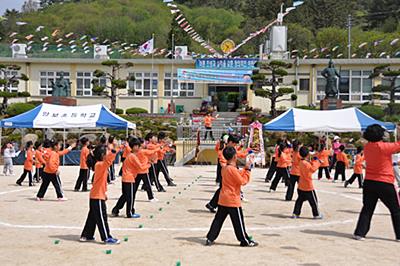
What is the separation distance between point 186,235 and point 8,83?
105ft

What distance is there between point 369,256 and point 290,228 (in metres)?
2.26

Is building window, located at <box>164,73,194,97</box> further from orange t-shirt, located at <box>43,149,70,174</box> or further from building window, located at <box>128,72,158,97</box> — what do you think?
orange t-shirt, located at <box>43,149,70,174</box>

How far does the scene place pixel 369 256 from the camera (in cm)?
718

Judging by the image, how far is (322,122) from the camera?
2064 cm

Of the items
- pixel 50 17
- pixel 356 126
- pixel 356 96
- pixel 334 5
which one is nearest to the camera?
pixel 356 126

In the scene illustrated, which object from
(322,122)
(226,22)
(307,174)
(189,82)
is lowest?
(307,174)

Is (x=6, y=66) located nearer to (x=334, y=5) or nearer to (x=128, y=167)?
(x=128, y=167)

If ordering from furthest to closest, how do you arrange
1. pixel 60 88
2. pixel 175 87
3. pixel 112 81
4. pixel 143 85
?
pixel 143 85, pixel 175 87, pixel 60 88, pixel 112 81

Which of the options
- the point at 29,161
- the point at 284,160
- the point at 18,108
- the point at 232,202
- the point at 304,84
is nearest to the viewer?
the point at 232,202

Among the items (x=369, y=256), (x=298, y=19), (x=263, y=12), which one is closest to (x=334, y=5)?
(x=298, y=19)

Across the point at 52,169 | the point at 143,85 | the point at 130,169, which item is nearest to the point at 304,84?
the point at 143,85

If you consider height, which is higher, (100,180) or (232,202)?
(100,180)

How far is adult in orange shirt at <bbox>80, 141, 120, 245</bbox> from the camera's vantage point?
776 cm

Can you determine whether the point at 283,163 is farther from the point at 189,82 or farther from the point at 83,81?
the point at 83,81
